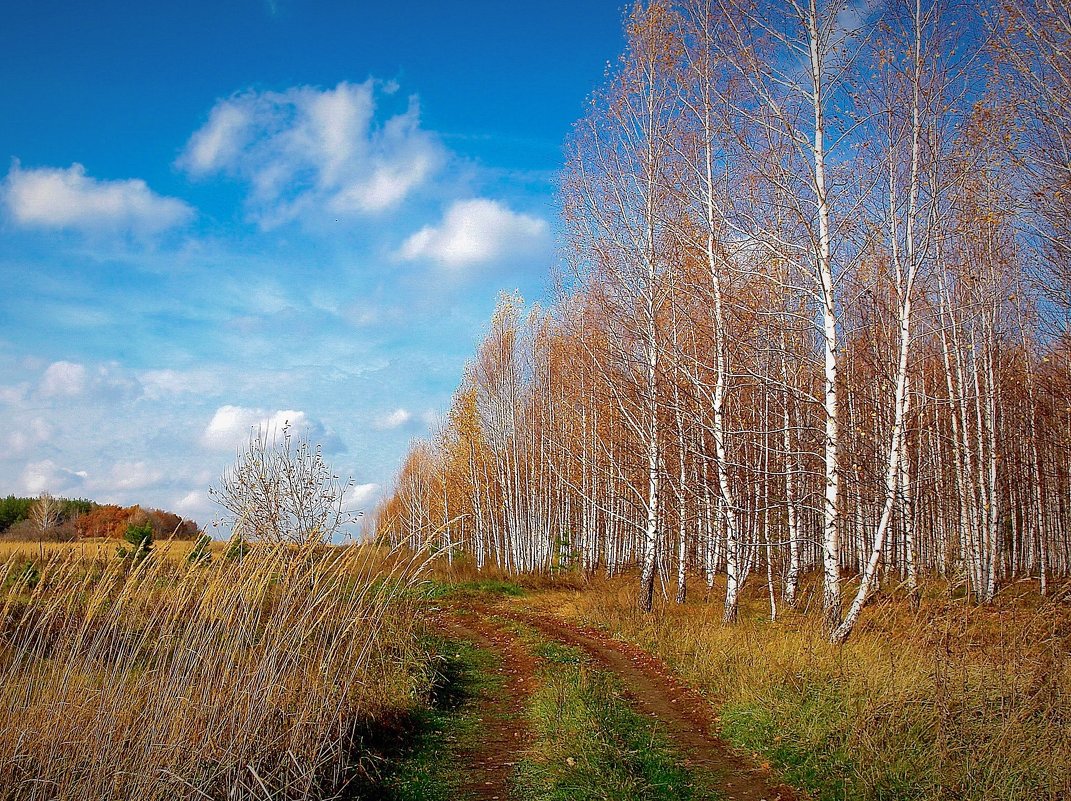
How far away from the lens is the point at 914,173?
966 centimetres

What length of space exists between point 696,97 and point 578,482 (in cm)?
1515

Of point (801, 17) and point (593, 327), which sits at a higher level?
point (801, 17)

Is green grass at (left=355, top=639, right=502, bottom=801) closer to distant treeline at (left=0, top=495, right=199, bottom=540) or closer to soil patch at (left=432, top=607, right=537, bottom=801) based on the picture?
soil patch at (left=432, top=607, right=537, bottom=801)

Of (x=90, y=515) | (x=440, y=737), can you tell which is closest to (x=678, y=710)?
(x=440, y=737)

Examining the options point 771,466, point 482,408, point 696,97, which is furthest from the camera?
point 482,408

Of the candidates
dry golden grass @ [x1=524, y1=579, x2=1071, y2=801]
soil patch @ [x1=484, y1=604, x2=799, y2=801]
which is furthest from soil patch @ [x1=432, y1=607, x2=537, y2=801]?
dry golden grass @ [x1=524, y1=579, x2=1071, y2=801]

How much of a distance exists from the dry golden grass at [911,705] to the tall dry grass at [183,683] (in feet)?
12.5

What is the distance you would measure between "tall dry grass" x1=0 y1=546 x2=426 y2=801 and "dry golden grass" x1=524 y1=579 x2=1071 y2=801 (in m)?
3.80

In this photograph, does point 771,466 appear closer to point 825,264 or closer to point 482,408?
point 825,264

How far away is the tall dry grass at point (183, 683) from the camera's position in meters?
5.04

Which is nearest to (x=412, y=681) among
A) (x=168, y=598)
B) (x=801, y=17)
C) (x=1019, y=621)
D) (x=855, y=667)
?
(x=168, y=598)

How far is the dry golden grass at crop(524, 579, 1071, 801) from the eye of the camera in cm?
532

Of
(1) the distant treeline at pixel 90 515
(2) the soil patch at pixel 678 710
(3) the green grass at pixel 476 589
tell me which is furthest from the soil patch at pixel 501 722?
(1) the distant treeline at pixel 90 515

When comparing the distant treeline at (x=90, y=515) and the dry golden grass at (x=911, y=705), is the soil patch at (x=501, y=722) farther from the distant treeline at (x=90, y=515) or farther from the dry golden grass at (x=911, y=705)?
the distant treeline at (x=90, y=515)
